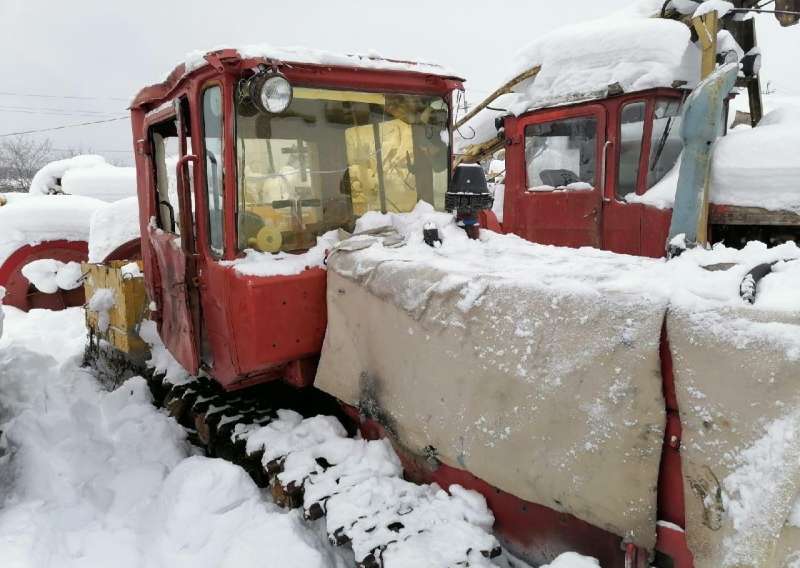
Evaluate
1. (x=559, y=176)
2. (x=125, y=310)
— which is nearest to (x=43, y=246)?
(x=125, y=310)

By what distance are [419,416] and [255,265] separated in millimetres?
1071

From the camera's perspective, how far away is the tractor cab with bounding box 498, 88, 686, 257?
16.4ft

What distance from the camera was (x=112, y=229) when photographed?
5.84 metres

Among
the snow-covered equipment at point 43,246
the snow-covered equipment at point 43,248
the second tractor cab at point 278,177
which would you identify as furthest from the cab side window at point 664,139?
the snow-covered equipment at point 43,248

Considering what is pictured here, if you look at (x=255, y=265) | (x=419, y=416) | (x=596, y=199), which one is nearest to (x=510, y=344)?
(x=419, y=416)

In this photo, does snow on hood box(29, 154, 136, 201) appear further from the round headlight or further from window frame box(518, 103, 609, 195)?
the round headlight

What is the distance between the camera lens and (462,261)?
261 centimetres

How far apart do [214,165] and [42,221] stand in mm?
5576

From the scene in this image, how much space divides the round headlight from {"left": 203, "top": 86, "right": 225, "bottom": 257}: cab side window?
0.94 ft

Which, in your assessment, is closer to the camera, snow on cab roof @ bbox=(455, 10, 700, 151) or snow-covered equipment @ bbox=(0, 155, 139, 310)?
snow on cab roof @ bbox=(455, 10, 700, 151)

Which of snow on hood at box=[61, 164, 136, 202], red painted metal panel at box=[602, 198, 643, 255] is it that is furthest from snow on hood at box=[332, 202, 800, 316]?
snow on hood at box=[61, 164, 136, 202]

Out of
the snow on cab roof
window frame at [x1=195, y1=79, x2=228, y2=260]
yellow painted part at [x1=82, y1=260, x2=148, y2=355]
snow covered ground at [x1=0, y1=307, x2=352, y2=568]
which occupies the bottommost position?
snow covered ground at [x1=0, y1=307, x2=352, y2=568]

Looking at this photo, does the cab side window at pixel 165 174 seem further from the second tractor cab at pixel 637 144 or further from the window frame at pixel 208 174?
the second tractor cab at pixel 637 144

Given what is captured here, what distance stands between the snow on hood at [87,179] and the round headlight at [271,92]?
8140mm
